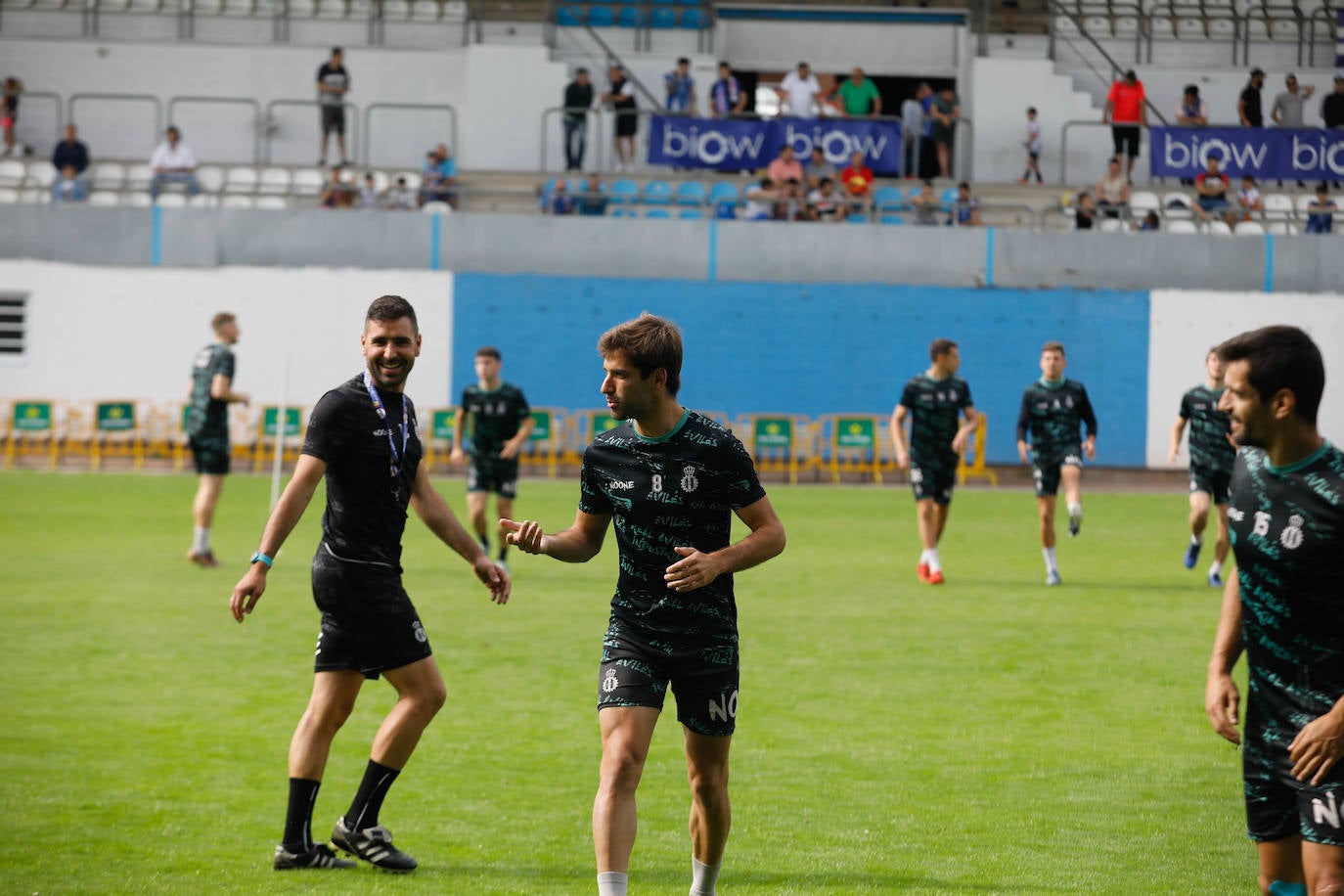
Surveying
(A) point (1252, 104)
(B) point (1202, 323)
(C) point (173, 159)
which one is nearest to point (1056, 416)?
(B) point (1202, 323)

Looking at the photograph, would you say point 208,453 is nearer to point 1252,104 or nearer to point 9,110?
point 9,110

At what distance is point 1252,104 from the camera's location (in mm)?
33344

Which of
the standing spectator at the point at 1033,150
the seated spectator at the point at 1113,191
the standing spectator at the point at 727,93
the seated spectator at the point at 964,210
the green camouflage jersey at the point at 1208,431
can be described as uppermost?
the standing spectator at the point at 727,93

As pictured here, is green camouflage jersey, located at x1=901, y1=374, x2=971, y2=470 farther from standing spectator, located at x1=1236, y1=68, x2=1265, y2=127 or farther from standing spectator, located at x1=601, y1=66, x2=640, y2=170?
standing spectator, located at x1=1236, y1=68, x2=1265, y2=127

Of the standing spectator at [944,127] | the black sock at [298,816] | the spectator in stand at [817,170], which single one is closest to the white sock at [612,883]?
the black sock at [298,816]

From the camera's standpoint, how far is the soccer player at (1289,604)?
4211 millimetres

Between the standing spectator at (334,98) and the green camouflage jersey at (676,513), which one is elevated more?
the standing spectator at (334,98)

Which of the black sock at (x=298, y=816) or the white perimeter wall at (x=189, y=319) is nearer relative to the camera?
the black sock at (x=298, y=816)

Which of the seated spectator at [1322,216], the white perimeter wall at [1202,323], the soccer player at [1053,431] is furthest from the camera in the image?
the seated spectator at [1322,216]

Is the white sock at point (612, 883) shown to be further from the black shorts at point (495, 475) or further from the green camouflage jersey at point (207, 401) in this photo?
the green camouflage jersey at point (207, 401)

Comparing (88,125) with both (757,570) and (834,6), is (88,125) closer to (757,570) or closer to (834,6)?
(834,6)

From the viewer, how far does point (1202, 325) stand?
30.7 metres

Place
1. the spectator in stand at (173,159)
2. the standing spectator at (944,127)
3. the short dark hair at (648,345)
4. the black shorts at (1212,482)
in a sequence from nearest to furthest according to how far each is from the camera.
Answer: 1. the short dark hair at (648,345)
2. the black shorts at (1212,482)
3. the spectator in stand at (173,159)
4. the standing spectator at (944,127)

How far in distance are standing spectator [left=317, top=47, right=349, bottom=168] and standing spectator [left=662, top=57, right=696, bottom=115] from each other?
688cm
